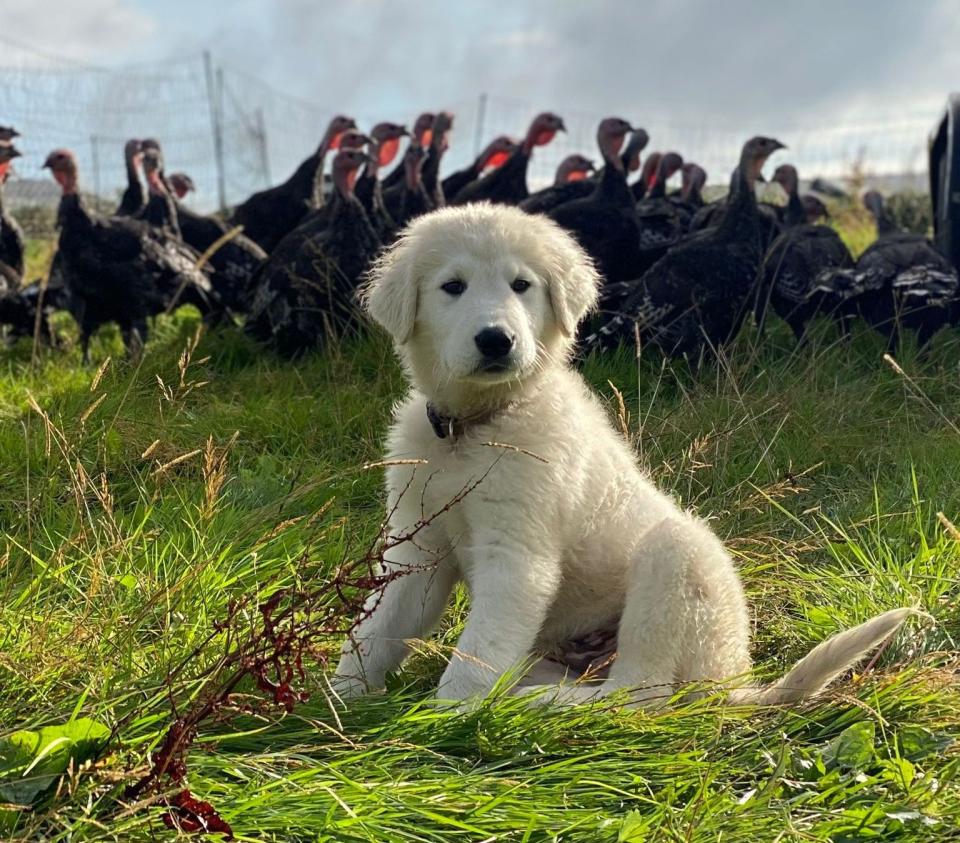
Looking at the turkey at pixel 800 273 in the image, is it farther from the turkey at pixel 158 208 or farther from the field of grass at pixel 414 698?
the turkey at pixel 158 208

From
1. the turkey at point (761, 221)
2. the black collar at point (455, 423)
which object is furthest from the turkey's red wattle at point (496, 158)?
the black collar at point (455, 423)

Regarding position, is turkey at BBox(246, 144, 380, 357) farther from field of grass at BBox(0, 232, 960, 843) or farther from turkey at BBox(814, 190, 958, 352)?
turkey at BBox(814, 190, 958, 352)

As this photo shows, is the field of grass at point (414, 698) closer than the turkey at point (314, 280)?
Yes

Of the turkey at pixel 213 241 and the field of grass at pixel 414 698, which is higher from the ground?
the turkey at pixel 213 241

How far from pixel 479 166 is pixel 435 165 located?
1827 mm

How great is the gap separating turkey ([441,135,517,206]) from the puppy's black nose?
816 cm

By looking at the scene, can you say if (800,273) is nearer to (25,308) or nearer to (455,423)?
(455,423)

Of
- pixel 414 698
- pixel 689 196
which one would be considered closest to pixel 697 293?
pixel 414 698

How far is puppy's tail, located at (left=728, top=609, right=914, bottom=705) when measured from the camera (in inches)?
112

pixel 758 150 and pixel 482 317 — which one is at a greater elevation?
pixel 758 150

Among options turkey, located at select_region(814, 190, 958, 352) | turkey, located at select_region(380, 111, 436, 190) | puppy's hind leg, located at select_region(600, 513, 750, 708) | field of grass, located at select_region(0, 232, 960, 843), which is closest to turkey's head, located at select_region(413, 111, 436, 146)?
turkey, located at select_region(380, 111, 436, 190)

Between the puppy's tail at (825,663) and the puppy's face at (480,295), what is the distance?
3.57 feet

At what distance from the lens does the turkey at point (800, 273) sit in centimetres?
768

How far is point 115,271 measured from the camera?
8.09 m
